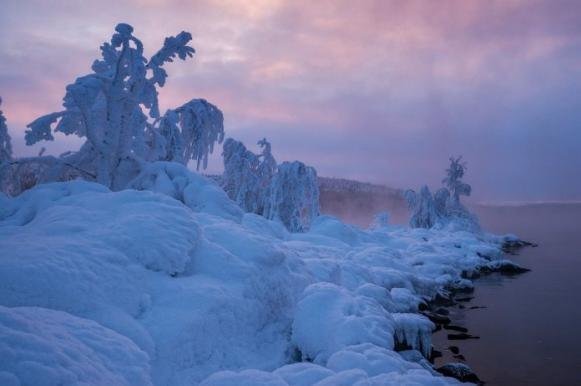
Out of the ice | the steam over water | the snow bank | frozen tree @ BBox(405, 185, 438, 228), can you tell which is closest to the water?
the steam over water

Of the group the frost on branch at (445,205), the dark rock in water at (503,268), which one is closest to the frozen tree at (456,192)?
the frost on branch at (445,205)

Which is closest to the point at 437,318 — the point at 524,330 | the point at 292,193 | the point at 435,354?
the point at 524,330

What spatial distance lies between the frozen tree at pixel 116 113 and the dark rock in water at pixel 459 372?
37.1ft

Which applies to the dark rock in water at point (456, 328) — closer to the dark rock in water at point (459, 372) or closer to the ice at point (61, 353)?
the dark rock in water at point (459, 372)

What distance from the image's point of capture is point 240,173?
33.0m

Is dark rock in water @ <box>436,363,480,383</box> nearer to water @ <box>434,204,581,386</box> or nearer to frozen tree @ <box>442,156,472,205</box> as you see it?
water @ <box>434,204,581,386</box>

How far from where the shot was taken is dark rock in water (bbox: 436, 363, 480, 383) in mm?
10766

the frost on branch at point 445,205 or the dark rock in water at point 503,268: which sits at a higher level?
the frost on branch at point 445,205

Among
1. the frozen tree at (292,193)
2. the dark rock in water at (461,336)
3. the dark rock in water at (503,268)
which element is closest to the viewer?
the dark rock in water at (461,336)

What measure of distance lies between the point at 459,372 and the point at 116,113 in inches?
507

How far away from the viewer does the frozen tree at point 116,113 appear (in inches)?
504

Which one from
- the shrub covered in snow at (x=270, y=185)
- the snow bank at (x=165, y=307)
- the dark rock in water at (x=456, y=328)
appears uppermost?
the shrub covered in snow at (x=270, y=185)

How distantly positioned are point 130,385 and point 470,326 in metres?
15.5

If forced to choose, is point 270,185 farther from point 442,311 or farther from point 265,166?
point 442,311
